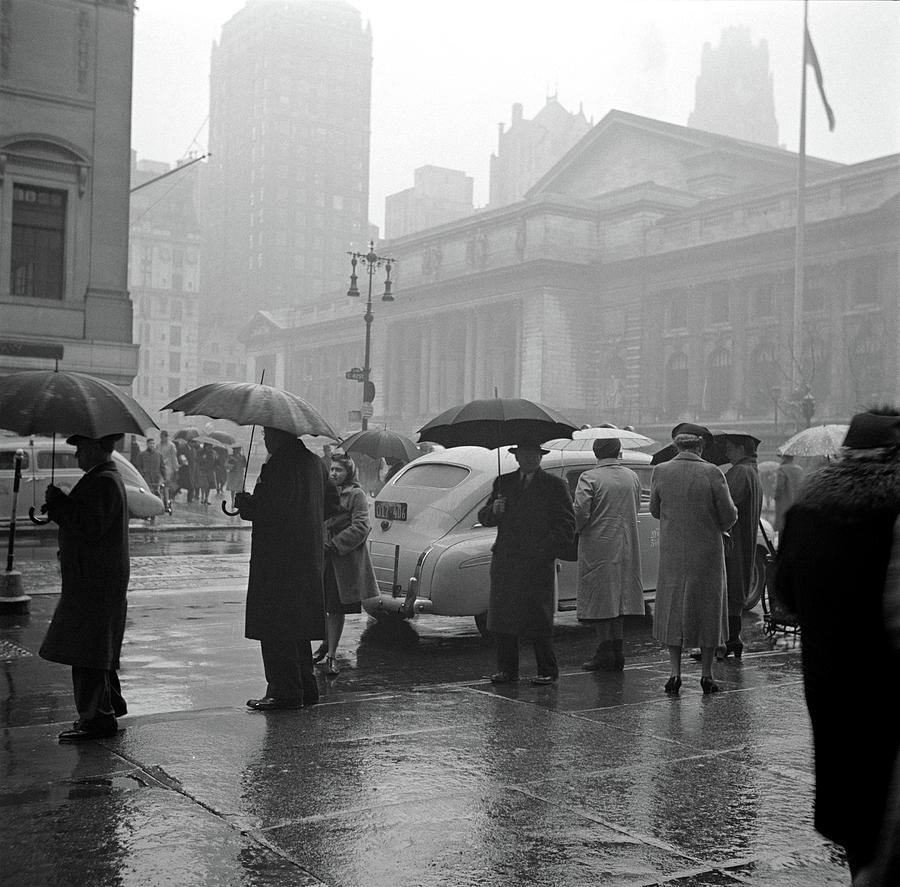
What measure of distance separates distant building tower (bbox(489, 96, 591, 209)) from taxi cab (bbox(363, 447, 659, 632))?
17753cm

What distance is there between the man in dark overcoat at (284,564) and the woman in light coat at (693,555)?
8.04ft

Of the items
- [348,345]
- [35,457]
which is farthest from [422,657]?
[348,345]

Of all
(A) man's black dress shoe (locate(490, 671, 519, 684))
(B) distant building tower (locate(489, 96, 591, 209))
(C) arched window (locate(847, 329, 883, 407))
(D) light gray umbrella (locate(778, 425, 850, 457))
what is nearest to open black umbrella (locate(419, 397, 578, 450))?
(A) man's black dress shoe (locate(490, 671, 519, 684))

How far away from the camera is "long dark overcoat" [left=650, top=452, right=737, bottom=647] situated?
26.2 feet

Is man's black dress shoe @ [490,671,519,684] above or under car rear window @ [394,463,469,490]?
under

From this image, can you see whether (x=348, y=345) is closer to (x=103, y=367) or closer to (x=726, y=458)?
(x=103, y=367)

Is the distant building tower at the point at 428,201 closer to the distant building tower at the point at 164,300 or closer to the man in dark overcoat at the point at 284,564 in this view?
the distant building tower at the point at 164,300

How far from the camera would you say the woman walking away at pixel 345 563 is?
8.80 m

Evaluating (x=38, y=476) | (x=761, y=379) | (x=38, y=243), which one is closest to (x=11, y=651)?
(x=38, y=476)

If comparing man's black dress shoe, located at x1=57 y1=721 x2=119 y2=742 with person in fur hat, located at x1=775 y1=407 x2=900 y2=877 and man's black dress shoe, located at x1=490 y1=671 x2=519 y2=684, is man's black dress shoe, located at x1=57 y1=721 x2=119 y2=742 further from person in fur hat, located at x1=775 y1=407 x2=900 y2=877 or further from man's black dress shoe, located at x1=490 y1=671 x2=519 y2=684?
person in fur hat, located at x1=775 y1=407 x2=900 y2=877

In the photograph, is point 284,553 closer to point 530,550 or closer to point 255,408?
point 255,408

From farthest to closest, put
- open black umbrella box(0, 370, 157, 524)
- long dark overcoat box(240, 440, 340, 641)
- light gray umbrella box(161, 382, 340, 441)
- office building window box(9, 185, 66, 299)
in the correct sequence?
office building window box(9, 185, 66, 299) < long dark overcoat box(240, 440, 340, 641) < light gray umbrella box(161, 382, 340, 441) < open black umbrella box(0, 370, 157, 524)

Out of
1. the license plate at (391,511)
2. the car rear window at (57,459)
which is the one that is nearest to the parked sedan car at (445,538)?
the license plate at (391,511)

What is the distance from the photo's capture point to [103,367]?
29.5 metres
